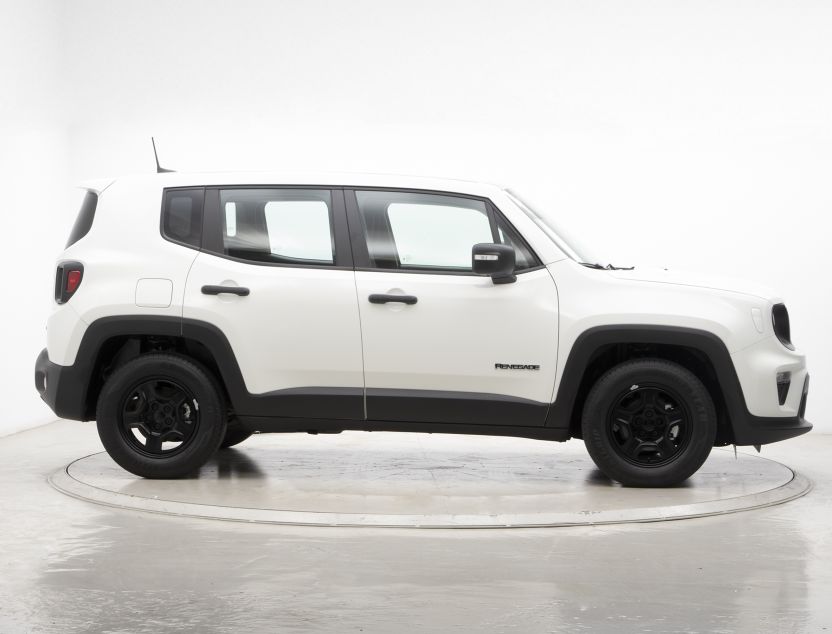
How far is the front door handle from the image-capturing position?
7102mm

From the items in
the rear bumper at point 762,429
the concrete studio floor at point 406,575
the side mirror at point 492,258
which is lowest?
the concrete studio floor at point 406,575

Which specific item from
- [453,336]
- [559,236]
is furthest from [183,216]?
[559,236]

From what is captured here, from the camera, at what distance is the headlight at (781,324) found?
7293 millimetres

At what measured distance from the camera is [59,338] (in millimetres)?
7484

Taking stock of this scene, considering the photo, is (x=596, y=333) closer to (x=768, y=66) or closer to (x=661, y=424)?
(x=661, y=424)

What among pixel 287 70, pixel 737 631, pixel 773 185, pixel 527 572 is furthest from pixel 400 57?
pixel 737 631

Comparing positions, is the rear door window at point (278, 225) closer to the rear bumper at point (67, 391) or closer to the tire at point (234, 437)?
the rear bumper at point (67, 391)

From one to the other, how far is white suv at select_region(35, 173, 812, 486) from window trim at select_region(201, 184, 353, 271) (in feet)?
0.03

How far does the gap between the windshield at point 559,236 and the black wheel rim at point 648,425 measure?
0.91m

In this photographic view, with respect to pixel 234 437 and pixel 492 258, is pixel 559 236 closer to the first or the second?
pixel 492 258

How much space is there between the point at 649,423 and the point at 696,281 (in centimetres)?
93

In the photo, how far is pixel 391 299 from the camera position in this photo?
7117 mm

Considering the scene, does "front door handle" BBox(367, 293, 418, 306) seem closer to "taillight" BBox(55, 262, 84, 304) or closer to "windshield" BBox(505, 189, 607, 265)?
"windshield" BBox(505, 189, 607, 265)

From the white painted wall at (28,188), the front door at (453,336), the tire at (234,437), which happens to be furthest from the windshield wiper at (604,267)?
the white painted wall at (28,188)
